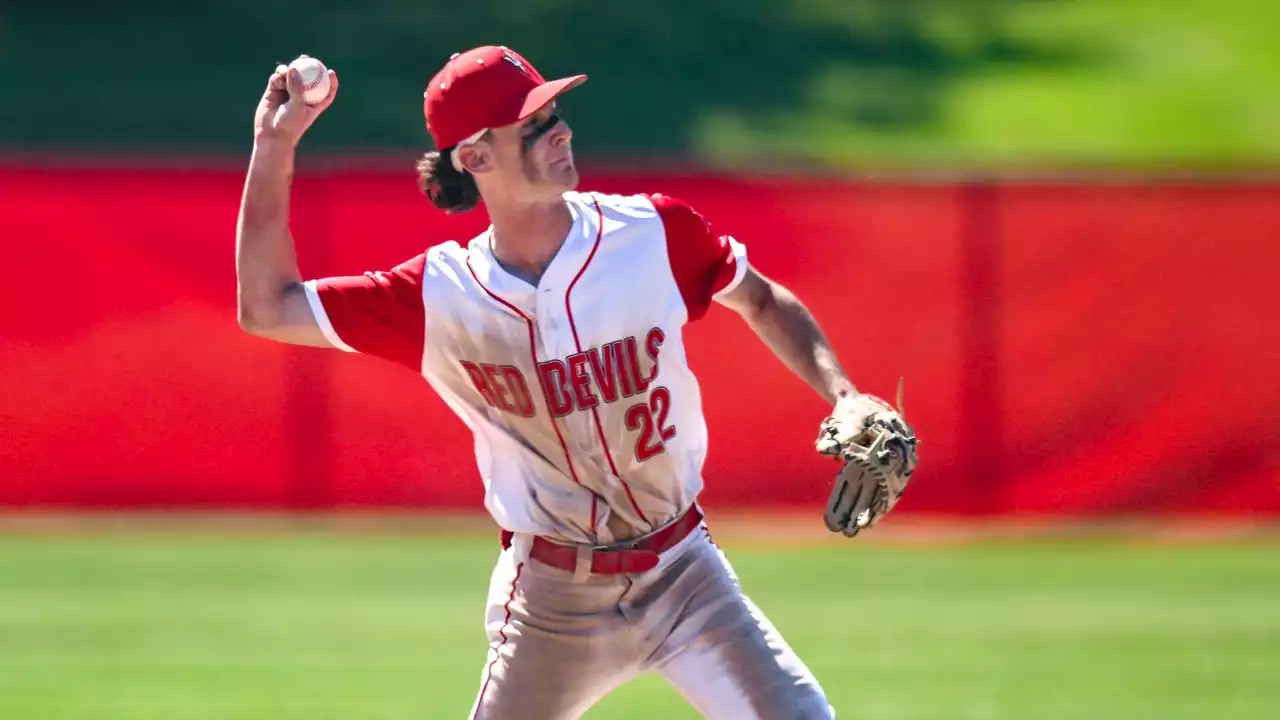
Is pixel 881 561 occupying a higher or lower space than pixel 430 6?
lower

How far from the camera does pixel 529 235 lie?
16.3 feet

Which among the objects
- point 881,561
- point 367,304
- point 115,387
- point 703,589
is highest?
point 367,304

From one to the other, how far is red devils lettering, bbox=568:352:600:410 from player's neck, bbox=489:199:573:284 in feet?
0.80

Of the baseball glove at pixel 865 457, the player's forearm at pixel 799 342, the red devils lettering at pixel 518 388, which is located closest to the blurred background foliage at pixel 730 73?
the player's forearm at pixel 799 342

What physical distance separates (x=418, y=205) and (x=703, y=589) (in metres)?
6.88

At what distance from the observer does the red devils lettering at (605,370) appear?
4859mm

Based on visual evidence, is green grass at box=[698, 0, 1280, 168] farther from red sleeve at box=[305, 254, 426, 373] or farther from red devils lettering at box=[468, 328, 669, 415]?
red sleeve at box=[305, 254, 426, 373]

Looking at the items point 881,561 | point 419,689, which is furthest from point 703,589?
point 881,561

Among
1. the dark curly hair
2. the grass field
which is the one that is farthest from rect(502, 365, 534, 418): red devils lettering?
the grass field

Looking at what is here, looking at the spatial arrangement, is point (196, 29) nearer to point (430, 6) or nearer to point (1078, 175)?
point (430, 6)

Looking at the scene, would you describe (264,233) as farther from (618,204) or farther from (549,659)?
(549,659)

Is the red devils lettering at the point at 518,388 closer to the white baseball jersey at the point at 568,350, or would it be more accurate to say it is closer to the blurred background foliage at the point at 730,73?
the white baseball jersey at the point at 568,350

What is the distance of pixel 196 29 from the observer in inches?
834

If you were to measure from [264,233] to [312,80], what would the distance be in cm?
39
